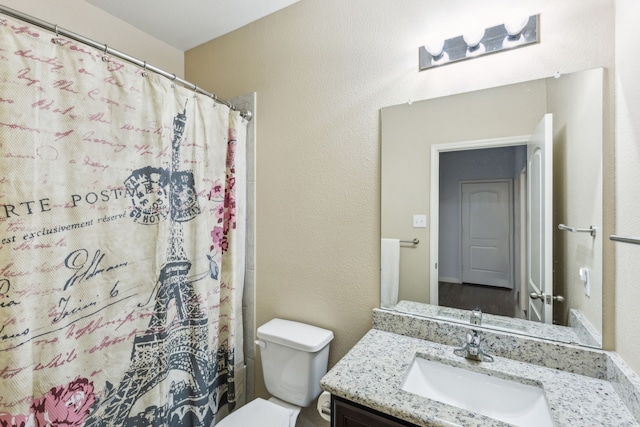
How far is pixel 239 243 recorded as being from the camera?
67.7 inches

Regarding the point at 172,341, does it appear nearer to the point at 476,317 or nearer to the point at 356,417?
the point at 356,417

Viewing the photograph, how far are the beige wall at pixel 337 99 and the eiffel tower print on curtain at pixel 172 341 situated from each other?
0.41 meters

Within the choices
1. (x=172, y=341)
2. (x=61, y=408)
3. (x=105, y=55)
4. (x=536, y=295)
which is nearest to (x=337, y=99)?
(x=105, y=55)

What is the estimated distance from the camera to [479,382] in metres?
1.03

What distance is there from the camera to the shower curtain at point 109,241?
Answer: 0.92 metres

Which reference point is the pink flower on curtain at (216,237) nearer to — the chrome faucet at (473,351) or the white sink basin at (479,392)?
the white sink basin at (479,392)

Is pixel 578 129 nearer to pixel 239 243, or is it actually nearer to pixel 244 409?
pixel 239 243

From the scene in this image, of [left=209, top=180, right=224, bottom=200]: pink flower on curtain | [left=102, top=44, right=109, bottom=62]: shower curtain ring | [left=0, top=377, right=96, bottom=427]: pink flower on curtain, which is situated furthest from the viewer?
[left=209, top=180, right=224, bottom=200]: pink flower on curtain

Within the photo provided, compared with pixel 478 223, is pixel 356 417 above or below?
below

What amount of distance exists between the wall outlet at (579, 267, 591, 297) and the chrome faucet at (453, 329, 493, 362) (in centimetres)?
40

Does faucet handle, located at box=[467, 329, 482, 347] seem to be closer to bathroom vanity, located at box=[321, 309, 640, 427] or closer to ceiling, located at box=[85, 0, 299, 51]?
bathroom vanity, located at box=[321, 309, 640, 427]

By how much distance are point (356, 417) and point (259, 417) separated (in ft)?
2.16

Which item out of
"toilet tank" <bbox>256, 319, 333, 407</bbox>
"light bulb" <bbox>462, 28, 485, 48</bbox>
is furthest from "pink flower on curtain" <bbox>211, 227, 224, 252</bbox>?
"light bulb" <bbox>462, 28, 485, 48</bbox>

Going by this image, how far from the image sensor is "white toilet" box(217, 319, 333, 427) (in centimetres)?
134
